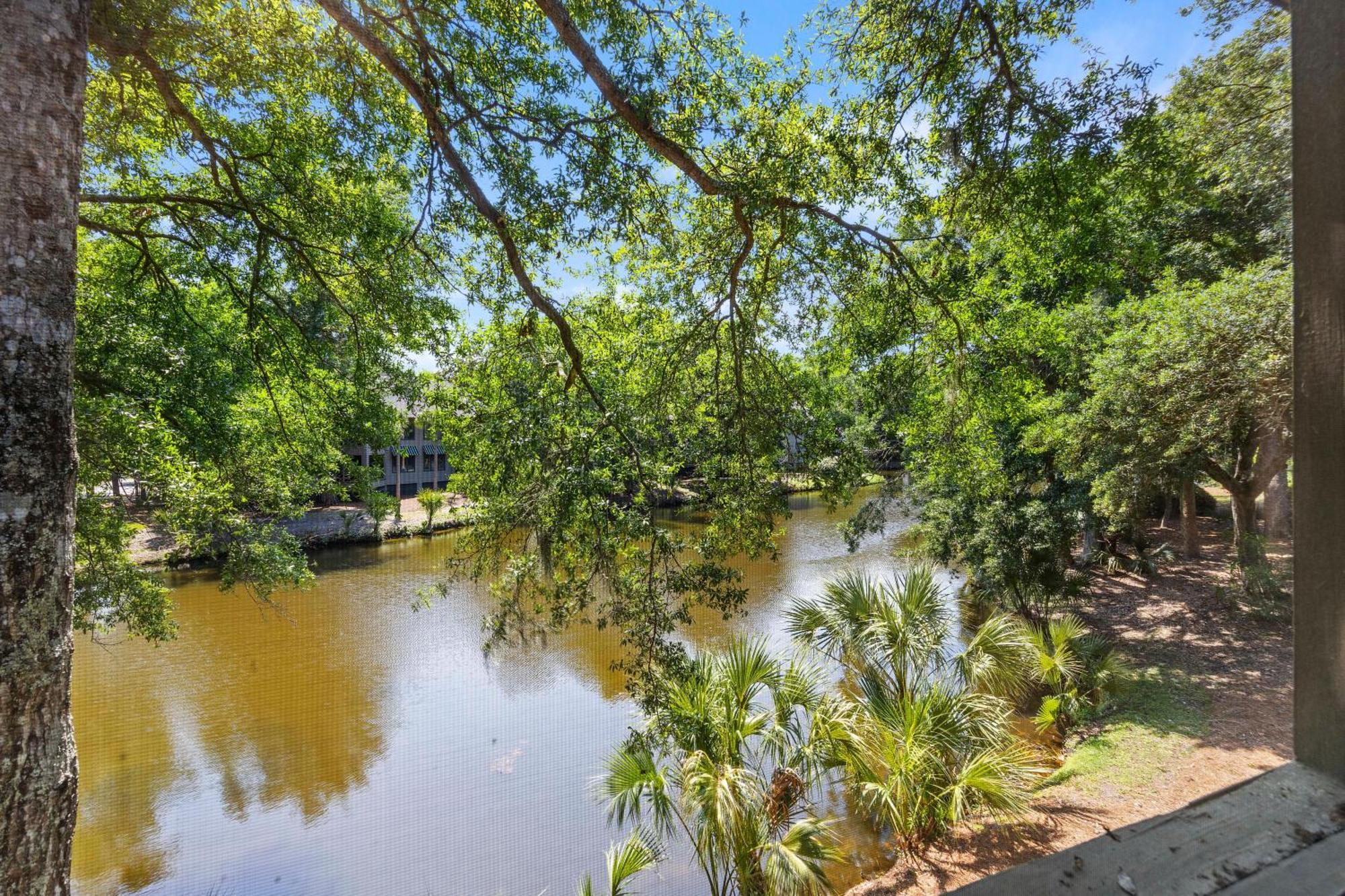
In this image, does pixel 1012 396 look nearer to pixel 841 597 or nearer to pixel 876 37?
pixel 841 597

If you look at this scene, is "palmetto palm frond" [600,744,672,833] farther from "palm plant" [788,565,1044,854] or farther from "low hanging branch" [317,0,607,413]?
"low hanging branch" [317,0,607,413]

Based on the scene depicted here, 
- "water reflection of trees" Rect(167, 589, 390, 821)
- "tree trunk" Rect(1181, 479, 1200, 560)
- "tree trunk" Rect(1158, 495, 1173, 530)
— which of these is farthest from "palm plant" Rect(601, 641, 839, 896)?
"tree trunk" Rect(1158, 495, 1173, 530)

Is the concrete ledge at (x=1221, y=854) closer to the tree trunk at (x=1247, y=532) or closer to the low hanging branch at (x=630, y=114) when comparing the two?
the low hanging branch at (x=630, y=114)

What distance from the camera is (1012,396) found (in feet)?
16.2

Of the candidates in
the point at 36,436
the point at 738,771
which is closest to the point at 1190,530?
the point at 738,771

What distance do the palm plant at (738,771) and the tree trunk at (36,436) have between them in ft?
9.03

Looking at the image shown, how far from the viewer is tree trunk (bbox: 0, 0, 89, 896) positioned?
4.09 feet

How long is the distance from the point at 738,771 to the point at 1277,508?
8.04 m

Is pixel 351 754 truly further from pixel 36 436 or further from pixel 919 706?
pixel 36 436

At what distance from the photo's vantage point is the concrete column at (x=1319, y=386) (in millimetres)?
694

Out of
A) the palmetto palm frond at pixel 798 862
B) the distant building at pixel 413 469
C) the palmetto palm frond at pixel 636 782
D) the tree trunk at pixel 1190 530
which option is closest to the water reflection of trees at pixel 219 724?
the palmetto palm frond at pixel 636 782

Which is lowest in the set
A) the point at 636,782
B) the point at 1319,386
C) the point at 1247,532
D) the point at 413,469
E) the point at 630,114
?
the point at 636,782

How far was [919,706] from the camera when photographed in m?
4.84

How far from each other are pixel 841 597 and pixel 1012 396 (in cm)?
264
